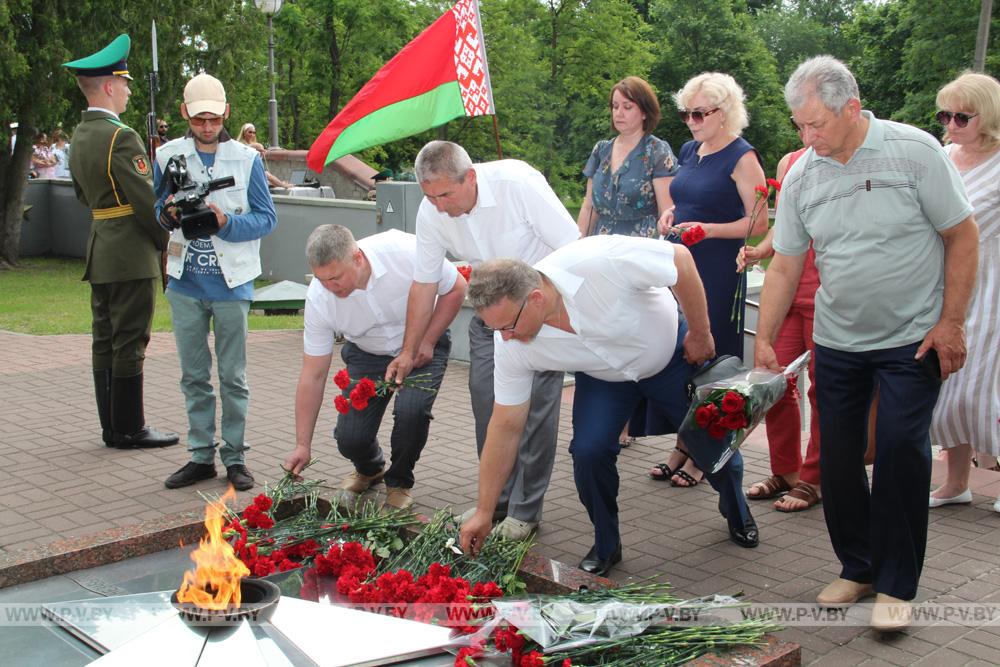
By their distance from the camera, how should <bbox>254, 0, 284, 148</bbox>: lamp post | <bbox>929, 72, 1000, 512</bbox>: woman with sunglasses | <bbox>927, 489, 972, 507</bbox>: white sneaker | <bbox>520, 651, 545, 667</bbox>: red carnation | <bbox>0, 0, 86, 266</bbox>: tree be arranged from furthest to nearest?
1. <bbox>254, 0, 284, 148</bbox>: lamp post
2. <bbox>0, 0, 86, 266</bbox>: tree
3. <bbox>927, 489, 972, 507</bbox>: white sneaker
4. <bbox>929, 72, 1000, 512</bbox>: woman with sunglasses
5. <bbox>520, 651, 545, 667</bbox>: red carnation

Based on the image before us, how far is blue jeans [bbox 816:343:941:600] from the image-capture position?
3.74 m

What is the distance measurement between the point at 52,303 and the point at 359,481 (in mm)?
9376

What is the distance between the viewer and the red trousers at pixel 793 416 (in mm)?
5258

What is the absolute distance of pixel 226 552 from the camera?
375 cm

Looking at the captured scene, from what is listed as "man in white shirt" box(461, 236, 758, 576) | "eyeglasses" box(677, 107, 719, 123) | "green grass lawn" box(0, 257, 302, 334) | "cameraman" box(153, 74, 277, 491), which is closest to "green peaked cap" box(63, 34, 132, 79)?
"cameraman" box(153, 74, 277, 491)

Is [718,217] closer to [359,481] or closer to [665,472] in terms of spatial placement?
[665,472]

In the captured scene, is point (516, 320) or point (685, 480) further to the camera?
point (685, 480)

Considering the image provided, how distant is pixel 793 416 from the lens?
5.36 meters

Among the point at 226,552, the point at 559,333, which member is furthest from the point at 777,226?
the point at 226,552

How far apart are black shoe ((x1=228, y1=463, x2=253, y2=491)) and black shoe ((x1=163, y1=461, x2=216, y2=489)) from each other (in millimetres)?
133

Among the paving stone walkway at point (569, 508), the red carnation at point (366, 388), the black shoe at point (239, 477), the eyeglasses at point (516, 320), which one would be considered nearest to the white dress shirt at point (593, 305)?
the eyeglasses at point (516, 320)

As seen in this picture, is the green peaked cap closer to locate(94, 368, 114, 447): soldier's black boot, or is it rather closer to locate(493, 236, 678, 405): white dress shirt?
locate(94, 368, 114, 447): soldier's black boot

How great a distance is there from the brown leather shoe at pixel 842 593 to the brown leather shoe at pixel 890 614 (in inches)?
7.3

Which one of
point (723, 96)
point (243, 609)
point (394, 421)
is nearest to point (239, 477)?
point (394, 421)
